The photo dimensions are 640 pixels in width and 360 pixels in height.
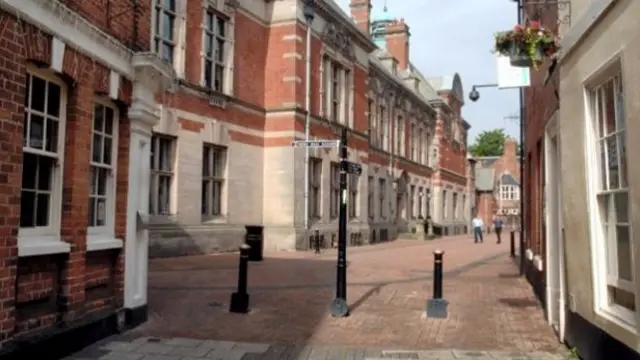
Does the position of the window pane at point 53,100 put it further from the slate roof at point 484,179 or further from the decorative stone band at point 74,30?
the slate roof at point 484,179

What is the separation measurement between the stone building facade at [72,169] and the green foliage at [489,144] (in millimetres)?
88971

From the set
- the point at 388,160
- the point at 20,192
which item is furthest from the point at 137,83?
the point at 388,160

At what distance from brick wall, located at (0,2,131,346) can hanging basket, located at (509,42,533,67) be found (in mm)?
4535

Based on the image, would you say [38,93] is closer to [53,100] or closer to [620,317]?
[53,100]

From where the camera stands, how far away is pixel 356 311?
9516 millimetres

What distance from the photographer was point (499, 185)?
78.9 meters

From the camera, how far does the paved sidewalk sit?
661 centimetres

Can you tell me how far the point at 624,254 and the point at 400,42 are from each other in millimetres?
42607

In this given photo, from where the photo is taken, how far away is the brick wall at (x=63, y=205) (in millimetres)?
5258

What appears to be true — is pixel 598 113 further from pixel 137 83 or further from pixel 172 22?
pixel 172 22

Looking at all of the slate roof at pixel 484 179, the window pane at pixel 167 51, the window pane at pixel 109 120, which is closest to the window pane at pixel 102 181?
the window pane at pixel 109 120

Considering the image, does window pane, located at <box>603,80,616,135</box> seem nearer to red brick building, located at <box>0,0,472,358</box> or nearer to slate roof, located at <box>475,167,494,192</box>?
red brick building, located at <box>0,0,472,358</box>

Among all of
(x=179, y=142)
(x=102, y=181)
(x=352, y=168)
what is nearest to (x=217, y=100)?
(x=179, y=142)

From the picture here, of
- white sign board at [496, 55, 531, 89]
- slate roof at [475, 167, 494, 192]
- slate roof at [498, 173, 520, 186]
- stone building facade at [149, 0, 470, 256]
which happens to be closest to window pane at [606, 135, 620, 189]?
white sign board at [496, 55, 531, 89]
